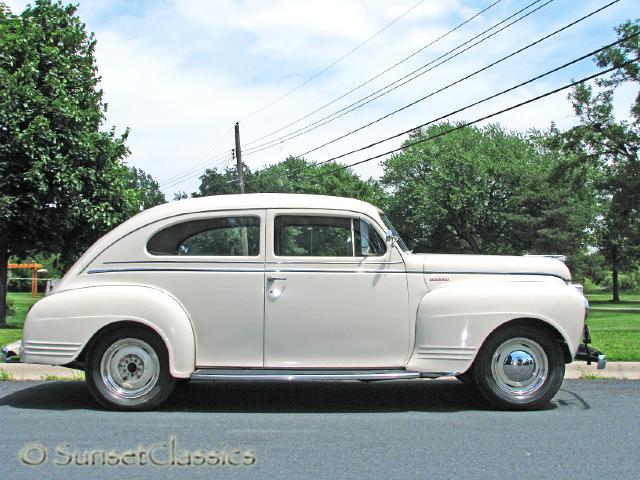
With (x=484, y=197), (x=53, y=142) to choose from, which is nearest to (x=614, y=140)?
(x=484, y=197)

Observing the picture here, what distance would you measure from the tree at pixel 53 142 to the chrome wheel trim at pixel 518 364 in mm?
11544

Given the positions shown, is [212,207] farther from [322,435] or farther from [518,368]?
[518,368]

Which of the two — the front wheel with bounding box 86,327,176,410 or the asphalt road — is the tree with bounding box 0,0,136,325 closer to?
the asphalt road

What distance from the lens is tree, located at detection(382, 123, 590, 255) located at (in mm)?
44219

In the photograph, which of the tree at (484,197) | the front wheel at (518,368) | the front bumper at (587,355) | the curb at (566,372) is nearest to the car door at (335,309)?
the front wheel at (518,368)

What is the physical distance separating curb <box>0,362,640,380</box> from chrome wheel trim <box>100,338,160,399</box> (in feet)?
6.03

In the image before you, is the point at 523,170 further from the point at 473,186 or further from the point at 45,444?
the point at 45,444

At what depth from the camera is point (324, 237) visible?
6.00 metres

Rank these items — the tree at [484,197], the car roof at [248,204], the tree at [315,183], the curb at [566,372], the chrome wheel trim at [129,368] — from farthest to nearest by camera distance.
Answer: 1. the tree at [315,183]
2. the tree at [484,197]
3. the curb at [566,372]
4. the car roof at [248,204]
5. the chrome wheel trim at [129,368]

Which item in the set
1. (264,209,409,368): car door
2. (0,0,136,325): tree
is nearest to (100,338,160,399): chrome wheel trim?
(264,209,409,368): car door

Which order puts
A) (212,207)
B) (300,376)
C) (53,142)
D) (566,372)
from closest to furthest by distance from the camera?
(300,376) → (212,207) → (566,372) → (53,142)

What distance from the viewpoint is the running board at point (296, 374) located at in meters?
5.48

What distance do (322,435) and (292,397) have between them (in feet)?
4.98

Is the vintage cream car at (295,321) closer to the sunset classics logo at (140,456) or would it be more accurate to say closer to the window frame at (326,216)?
the window frame at (326,216)
